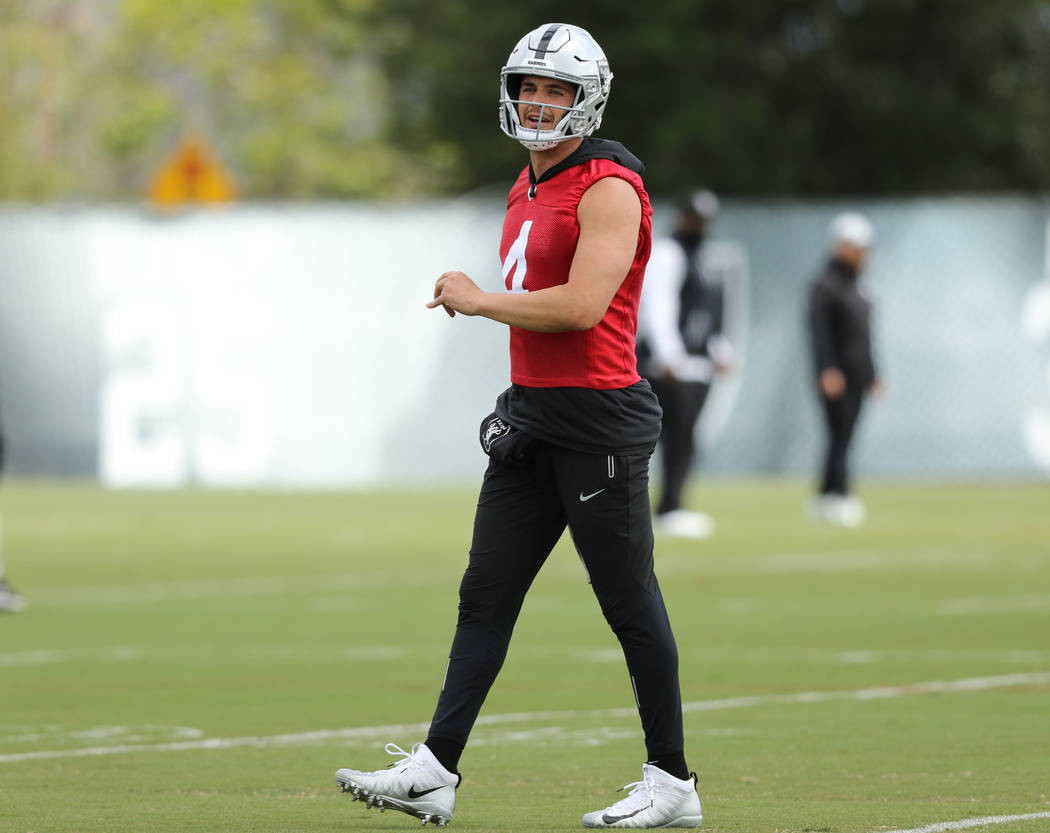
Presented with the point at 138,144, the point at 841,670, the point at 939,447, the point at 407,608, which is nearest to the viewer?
the point at 841,670

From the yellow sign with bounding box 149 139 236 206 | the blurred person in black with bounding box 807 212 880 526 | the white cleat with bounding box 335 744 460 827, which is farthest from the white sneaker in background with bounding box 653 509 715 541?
the white cleat with bounding box 335 744 460 827

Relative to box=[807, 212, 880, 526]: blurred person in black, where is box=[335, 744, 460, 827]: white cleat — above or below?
below

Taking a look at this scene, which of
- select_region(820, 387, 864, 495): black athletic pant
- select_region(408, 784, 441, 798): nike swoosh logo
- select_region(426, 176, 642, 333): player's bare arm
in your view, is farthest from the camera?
select_region(820, 387, 864, 495): black athletic pant

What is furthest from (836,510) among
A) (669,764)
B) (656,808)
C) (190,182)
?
(656,808)

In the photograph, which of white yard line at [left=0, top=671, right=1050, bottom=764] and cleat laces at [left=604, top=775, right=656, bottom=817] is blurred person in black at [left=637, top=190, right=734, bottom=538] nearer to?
white yard line at [left=0, top=671, right=1050, bottom=764]

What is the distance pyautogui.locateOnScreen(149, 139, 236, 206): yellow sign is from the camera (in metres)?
29.0

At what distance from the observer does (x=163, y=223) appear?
28.9 m

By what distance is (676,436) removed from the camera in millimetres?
19656

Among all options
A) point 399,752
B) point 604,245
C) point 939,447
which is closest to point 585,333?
point 604,245

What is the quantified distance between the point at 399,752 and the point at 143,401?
22.0m

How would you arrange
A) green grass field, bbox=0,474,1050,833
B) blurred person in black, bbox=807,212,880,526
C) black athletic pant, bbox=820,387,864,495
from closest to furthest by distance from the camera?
green grass field, bbox=0,474,1050,833 < black athletic pant, bbox=820,387,864,495 < blurred person in black, bbox=807,212,880,526

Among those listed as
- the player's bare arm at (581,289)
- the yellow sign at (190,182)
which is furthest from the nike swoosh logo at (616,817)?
the yellow sign at (190,182)

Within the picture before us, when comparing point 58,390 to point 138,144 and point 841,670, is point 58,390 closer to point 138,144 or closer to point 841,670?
point 841,670

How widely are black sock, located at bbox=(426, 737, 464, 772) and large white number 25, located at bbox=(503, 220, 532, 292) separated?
1316mm
